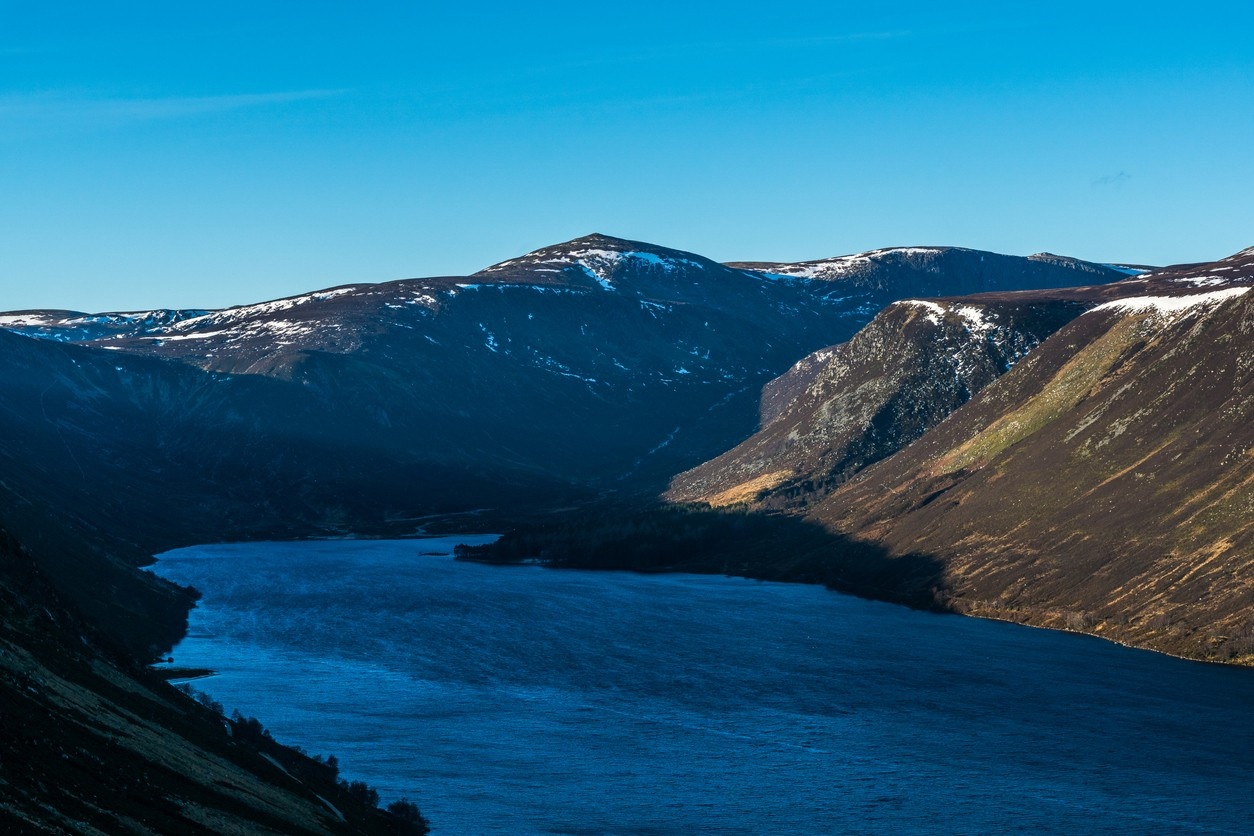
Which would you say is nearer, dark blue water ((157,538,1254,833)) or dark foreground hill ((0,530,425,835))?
dark foreground hill ((0,530,425,835))

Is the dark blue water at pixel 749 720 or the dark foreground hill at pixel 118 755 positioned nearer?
the dark foreground hill at pixel 118 755

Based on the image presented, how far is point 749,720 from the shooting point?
405ft

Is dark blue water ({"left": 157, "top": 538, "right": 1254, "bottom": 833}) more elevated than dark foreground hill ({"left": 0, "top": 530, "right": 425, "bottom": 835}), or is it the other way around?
dark foreground hill ({"left": 0, "top": 530, "right": 425, "bottom": 835})

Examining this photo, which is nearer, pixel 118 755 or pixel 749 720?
pixel 118 755

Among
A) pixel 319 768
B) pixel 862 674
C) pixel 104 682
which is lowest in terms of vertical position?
pixel 862 674

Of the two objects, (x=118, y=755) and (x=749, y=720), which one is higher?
(x=118, y=755)

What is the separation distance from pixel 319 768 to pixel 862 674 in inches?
2843

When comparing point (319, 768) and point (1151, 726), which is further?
point (1151, 726)

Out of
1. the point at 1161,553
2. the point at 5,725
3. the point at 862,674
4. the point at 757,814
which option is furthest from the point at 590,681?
the point at 5,725

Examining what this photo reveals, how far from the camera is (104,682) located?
7812 cm

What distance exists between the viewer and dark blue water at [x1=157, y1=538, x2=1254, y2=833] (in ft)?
309

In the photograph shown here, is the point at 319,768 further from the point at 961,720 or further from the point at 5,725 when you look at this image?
the point at 961,720

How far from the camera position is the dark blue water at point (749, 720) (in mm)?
94188

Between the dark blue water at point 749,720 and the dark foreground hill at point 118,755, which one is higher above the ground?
the dark foreground hill at point 118,755
